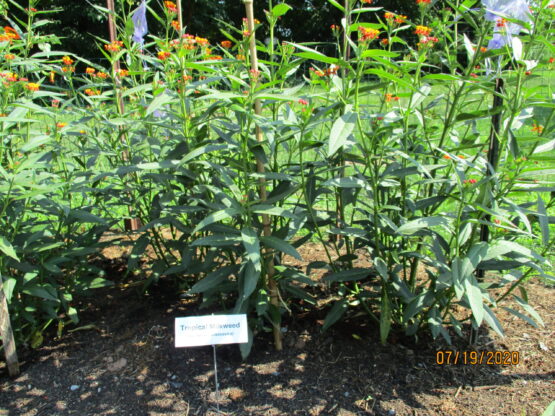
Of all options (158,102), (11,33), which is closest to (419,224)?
(158,102)

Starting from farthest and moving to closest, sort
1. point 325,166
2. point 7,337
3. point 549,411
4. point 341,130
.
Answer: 1. point 325,166
2. point 7,337
3. point 341,130
4. point 549,411

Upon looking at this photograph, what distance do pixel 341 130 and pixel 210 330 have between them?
3.07ft

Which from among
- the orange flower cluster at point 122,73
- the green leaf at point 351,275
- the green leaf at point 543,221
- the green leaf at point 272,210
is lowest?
the green leaf at point 351,275

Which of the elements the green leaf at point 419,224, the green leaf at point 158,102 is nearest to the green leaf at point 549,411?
the green leaf at point 419,224

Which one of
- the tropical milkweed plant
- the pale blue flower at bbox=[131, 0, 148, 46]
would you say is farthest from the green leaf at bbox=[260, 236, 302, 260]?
the pale blue flower at bbox=[131, 0, 148, 46]

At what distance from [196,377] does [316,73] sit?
1491mm

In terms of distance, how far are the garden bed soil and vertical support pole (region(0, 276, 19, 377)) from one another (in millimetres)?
61

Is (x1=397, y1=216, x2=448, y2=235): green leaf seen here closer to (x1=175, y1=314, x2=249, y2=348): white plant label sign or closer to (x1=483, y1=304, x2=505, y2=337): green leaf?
(x1=483, y1=304, x2=505, y2=337): green leaf

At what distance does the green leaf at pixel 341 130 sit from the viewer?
5.21 feet

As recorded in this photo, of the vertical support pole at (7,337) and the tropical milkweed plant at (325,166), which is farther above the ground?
the tropical milkweed plant at (325,166)

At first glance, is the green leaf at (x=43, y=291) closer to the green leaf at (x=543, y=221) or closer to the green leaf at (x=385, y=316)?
the green leaf at (x=385, y=316)
